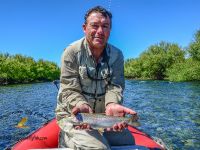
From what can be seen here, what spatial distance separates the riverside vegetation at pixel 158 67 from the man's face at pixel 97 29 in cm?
5892

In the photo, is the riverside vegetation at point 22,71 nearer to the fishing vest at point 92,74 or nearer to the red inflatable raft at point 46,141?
the red inflatable raft at point 46,141

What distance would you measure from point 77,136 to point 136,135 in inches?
95.8

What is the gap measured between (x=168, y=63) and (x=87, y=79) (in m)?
77.7

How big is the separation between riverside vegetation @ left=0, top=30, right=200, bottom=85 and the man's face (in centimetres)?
5892

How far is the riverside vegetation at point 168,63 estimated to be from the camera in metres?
63.6

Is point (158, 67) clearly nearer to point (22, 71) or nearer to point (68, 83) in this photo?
point (22, 71)

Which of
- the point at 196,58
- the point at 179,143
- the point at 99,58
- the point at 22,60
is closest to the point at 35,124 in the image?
the point at 179,143

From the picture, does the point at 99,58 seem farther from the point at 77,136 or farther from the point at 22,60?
the point at 22,60

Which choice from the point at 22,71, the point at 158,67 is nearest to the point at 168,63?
the point at 158,67

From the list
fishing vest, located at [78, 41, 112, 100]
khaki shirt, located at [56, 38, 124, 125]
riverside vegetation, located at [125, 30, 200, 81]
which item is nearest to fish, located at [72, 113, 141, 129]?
khaki shirt, located at [56, 38, 124, 125]

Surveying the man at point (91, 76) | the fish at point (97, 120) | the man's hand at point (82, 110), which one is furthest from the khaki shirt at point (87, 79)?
the fish at point (97, 120)

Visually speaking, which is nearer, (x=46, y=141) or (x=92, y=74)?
(x=92, y=74)

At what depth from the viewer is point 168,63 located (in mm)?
81375

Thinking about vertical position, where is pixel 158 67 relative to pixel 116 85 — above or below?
above
